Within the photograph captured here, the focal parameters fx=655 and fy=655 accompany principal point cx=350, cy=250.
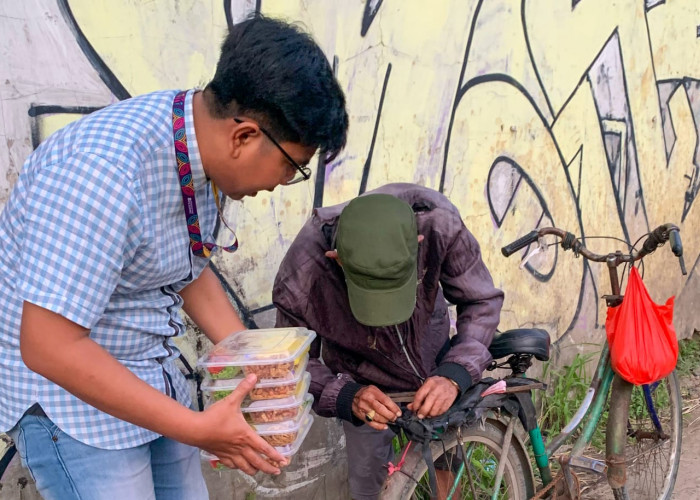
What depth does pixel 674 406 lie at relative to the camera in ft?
9.73

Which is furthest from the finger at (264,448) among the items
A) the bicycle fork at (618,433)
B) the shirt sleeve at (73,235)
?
the bicycle fork at (618,433)

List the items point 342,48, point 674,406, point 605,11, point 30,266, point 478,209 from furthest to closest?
1. point 605,11
2. point 478,209
3. point 674,406
4. point 342,48
5. point 30,266

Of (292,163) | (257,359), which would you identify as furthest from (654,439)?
(292,163)

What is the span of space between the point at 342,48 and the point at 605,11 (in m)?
1.97

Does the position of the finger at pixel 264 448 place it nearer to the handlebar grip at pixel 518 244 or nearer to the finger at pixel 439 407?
the finger at pixel 439 407

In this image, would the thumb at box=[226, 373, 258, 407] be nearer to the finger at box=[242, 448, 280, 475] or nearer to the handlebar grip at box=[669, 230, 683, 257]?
the finger at box=[242, 448, 280, 475]

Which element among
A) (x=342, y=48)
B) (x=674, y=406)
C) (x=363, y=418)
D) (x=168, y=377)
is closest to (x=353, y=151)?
(x=342, y=48)

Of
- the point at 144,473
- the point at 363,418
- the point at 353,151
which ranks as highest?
the point at 353,151

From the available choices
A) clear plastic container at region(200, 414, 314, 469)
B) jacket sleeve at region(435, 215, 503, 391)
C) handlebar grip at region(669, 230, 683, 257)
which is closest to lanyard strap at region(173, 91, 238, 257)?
clear plastic container at region(200, 414, 314, 469)

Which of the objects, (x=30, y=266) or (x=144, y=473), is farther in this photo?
(x=144, y=473)

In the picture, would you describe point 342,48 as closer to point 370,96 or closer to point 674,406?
point 370,96

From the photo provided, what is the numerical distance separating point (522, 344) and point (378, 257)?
0.75m

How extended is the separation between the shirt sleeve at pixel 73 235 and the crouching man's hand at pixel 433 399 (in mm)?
1055

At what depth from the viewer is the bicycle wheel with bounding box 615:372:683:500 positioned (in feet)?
9.35
